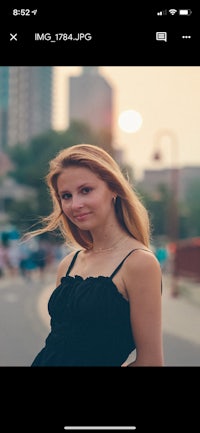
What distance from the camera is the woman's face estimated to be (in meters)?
1.77

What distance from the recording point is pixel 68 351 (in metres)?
1.81

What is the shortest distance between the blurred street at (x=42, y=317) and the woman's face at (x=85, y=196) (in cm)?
151

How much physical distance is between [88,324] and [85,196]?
370mm

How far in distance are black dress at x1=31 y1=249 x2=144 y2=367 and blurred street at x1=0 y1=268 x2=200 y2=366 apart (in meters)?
1.34

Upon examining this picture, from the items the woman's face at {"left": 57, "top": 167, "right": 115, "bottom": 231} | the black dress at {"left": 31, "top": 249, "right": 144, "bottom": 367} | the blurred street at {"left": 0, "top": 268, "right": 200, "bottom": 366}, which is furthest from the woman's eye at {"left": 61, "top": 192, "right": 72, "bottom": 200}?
the blurred street at {"left": 0, "top": 268, "right": 200, "bottom": 366}

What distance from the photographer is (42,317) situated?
980 cm

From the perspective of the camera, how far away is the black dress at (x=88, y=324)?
1.69 metres
